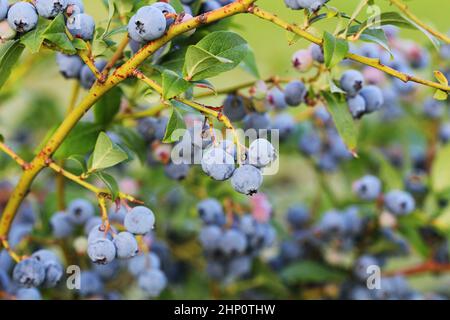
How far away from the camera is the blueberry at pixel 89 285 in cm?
132

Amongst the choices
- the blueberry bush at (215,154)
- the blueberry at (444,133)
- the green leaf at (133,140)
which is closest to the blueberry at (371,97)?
the blueberry bush at (215,154)

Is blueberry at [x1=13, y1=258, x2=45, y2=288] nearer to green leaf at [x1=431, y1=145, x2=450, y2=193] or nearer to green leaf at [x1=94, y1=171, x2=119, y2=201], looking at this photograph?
green leaf at [x1=94, y1=171, x2=119, y2=201]

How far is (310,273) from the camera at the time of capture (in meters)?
1.59

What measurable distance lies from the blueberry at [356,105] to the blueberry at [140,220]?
0.39 meters

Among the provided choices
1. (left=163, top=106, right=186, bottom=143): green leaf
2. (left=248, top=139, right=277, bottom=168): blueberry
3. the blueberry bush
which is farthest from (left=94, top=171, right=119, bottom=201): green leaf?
(left=248, top=139, right=277, bottom=168): blueberry

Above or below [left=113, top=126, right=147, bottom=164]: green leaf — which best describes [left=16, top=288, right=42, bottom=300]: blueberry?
below

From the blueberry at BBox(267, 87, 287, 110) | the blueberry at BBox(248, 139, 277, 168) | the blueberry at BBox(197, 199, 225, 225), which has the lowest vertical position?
the blueberry at BBox(248, 139, 277, 168)

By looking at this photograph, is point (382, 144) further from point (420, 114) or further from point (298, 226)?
point (298, 226)

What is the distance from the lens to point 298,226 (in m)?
1.84

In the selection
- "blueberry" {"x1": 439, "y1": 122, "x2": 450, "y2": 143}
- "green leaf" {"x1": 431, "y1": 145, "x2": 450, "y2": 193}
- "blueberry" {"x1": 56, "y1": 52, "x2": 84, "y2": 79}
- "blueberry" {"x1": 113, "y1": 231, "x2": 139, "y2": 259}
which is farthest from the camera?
"blueberry" {"x1": 439, "y1": 122, "x2": 450, "y2": 143}

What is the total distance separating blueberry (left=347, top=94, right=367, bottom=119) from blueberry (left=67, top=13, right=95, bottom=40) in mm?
434

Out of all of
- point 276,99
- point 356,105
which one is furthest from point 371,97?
point 276,99

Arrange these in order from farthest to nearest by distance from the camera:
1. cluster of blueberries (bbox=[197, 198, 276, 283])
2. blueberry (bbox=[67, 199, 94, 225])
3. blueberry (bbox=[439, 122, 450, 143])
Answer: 1. blueberry (bbox=[439, 122, 450, 143])
2. cluster of blueberries (bbox=[197, 198, 276, 283])
3. blueberry (bbox=[67, 199, 94, 225])

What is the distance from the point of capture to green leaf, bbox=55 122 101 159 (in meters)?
1.15
